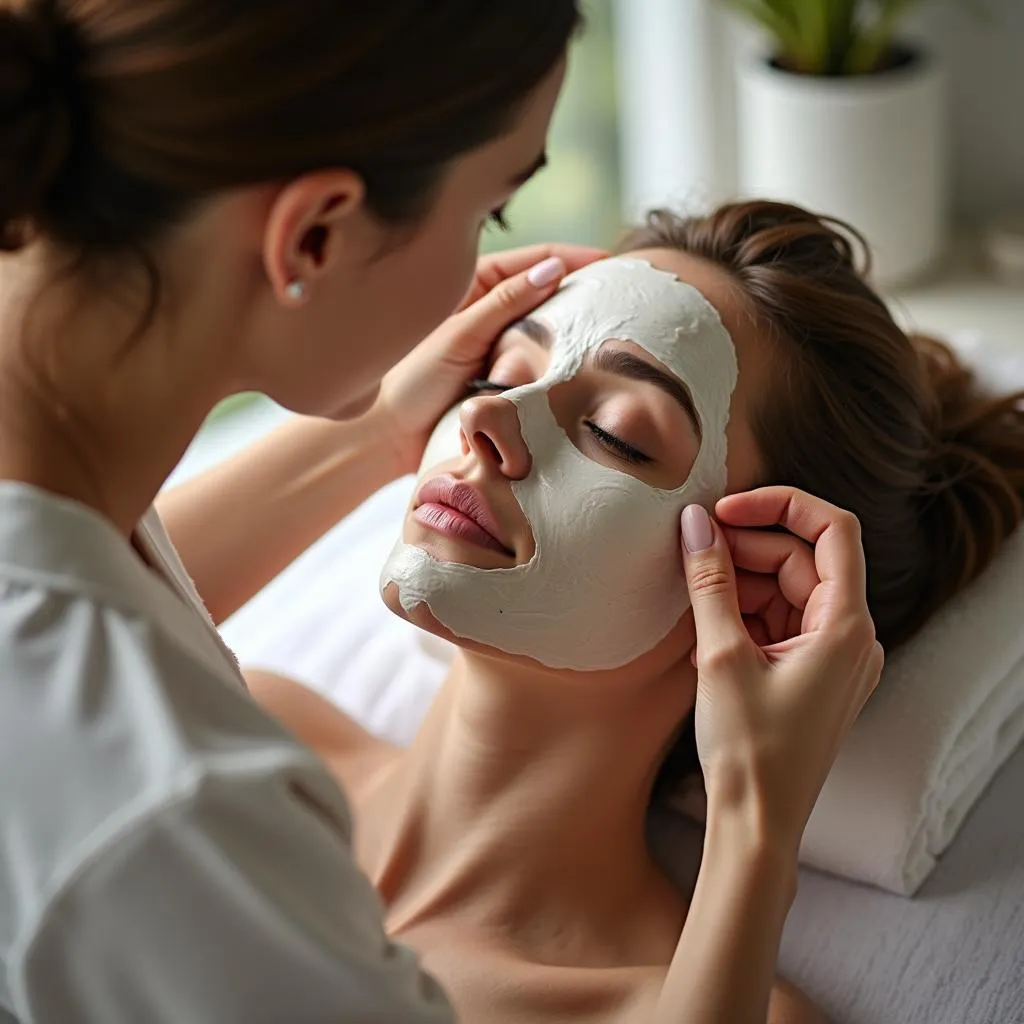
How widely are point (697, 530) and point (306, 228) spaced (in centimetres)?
44

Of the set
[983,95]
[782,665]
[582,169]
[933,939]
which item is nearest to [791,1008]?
[933,939]

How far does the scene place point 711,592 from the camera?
3.23 feet

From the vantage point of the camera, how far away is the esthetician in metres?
0.64

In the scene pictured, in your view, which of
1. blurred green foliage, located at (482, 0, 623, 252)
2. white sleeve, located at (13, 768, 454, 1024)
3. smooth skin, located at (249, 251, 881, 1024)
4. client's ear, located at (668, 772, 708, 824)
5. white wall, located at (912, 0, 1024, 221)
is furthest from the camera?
blurred green foliage, located at (482, 0, 623, 252)

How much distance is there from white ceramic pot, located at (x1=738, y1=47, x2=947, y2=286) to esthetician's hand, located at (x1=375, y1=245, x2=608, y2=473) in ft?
2.60

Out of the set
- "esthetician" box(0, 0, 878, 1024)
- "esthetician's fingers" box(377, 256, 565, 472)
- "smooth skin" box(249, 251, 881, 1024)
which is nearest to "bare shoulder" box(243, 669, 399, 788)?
"smooth skin" box(249, 251, 881, 1024)

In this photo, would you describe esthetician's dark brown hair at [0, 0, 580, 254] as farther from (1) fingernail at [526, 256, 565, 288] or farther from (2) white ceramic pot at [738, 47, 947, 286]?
(2) white ceramic pot at [738, 47, 947, 286]

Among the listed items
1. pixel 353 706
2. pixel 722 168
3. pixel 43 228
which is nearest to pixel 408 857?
pixel 353 706

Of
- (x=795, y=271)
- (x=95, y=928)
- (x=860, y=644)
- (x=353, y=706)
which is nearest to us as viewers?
(x=95, y=928)

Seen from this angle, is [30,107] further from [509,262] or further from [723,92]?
[723,92]

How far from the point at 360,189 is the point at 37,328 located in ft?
0.60

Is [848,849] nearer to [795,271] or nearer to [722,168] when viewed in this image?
[795,271]

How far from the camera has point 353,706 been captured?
1.50 m

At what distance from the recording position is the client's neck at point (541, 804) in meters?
1.14
